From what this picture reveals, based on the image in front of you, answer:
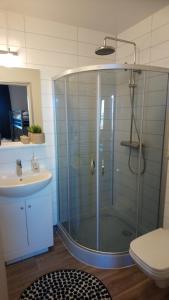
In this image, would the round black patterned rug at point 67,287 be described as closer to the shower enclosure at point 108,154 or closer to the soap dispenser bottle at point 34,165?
the shower enclosure at point 108,154

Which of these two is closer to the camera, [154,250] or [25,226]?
[154,250]

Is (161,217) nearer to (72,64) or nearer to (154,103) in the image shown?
(154,103)

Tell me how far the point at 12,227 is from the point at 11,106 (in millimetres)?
1245

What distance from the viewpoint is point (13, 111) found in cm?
206

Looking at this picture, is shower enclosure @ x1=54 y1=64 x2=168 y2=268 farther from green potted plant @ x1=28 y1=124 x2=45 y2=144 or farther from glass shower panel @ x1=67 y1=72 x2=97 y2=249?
green potted plant @ x1=28 y1=124 x2=45 y2=144

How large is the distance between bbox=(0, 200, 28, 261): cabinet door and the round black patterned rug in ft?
1.23

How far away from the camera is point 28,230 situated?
197 centimetres

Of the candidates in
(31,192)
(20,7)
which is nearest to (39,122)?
(31,192)

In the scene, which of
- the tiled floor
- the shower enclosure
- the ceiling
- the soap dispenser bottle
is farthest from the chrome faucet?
the ceiling

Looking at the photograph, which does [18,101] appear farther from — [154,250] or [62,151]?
[154,250]

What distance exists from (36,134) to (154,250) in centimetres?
158

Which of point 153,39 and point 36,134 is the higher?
point 153,39

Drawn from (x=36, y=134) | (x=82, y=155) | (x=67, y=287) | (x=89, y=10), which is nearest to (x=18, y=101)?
(x=36, y=134)

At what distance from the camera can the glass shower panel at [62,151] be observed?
2.14m
